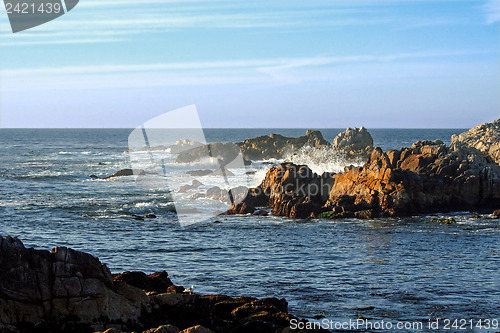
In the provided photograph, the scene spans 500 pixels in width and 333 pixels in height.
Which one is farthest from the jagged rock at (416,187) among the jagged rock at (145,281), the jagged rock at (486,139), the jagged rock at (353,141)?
the jagged rock at (353,141)

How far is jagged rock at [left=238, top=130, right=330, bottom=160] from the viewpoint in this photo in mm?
82875

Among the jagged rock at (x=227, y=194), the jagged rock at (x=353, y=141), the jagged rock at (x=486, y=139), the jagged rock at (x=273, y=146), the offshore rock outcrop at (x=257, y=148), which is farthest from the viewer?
the jagged rock at (x=273, y=146)

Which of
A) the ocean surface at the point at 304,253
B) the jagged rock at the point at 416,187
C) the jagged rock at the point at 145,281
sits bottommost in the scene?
the ocean surface at the point at 304,253

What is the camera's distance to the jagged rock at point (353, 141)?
69688mm

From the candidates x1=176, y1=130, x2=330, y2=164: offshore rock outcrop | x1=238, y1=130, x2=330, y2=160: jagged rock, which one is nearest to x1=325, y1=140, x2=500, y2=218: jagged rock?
x1=176, y1=130, x2=330, y2=164: offshore rock outcrop

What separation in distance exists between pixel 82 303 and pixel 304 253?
1488cm

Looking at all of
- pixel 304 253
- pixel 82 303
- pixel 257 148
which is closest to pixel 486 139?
pixel 304 253

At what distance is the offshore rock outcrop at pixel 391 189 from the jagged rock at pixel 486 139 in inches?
351

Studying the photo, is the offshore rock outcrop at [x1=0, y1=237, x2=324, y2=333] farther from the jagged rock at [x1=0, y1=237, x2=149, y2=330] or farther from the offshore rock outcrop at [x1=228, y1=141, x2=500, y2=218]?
the offshore rock outcrop at [x1=228, y1=141, x2=500, y2=218]

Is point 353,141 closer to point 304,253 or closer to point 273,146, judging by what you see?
point 273,146

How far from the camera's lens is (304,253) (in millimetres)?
25531

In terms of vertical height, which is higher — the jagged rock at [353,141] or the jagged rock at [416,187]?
the jagged rock at [353,141]

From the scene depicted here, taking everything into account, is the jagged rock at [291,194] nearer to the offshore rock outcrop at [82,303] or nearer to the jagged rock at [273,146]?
the offshore rock outcrop at [82,303]
